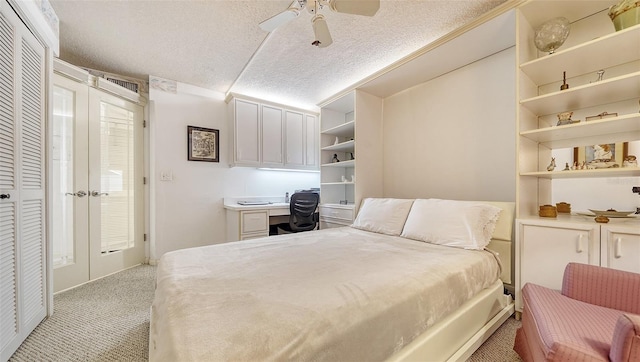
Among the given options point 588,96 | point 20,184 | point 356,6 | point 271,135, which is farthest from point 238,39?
point 588,96

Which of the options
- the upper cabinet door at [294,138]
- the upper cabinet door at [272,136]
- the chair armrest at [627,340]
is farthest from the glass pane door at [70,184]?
the chair armrest at [627,340]

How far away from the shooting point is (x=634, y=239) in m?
1.35

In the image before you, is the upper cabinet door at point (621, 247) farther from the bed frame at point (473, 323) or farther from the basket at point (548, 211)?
the bed frame at point (473, 323)

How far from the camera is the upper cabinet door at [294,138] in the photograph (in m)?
3.98

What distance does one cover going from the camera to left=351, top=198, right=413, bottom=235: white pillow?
7.67ft

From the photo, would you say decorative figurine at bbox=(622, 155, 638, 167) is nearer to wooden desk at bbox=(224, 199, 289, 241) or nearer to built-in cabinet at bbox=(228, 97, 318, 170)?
wooden desk at bbox=(224, 199, 289, 241)

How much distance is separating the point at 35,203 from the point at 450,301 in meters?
2.77

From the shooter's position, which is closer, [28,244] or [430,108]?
[28,244]

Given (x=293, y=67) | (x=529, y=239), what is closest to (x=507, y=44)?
(x=529, y=239)

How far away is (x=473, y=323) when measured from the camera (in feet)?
4.75

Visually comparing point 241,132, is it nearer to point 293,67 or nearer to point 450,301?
point 293,67

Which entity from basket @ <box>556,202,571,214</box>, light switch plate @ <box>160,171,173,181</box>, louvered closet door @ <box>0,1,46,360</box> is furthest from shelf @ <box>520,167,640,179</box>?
light switch plate @ <box>160,171,173,181</box>

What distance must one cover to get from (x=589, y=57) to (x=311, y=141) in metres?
3.27

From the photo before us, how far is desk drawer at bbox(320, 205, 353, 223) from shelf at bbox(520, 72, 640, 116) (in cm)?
200
